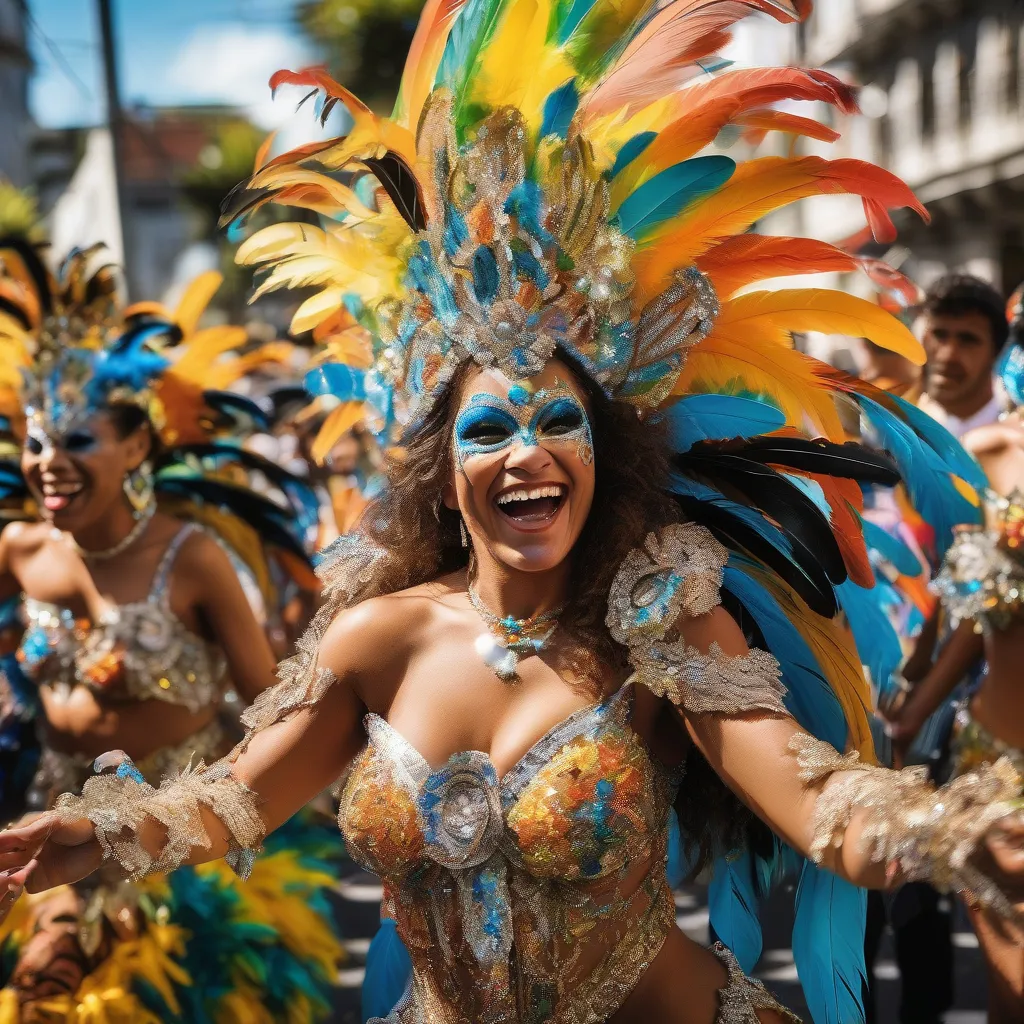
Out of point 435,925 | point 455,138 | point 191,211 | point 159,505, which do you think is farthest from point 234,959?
point 191,211

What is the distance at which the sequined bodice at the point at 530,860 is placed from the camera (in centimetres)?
263

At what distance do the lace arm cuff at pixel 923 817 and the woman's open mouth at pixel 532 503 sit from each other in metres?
0.67

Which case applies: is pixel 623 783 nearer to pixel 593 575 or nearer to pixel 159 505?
pixel 593 575

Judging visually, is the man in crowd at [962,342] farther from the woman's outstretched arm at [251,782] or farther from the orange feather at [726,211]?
the woman's outstretched arm at [251,782]

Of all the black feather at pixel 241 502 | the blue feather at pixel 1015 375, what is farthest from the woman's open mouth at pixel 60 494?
the blue feather at pixel 1015 375

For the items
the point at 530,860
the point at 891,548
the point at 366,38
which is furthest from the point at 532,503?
the point at 366,38

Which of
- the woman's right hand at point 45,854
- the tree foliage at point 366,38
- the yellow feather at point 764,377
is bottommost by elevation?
the woman's right hand at point 45,854

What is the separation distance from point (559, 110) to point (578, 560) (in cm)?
80

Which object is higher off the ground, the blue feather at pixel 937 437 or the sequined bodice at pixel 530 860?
the blue feather at pixel 937 437

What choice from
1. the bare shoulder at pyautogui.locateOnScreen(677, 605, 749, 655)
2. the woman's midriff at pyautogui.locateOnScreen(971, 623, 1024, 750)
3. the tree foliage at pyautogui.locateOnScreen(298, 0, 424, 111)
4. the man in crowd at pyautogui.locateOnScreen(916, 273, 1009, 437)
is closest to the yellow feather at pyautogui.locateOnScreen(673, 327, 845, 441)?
the bare shoulder at pyautogui.locateOnScreen(677, 605, 749, 655)

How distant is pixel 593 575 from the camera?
2.85 m

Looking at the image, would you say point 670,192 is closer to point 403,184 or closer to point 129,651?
point 403,184

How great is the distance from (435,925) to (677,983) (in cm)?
43

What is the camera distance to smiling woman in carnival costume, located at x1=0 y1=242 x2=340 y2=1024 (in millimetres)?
4438
